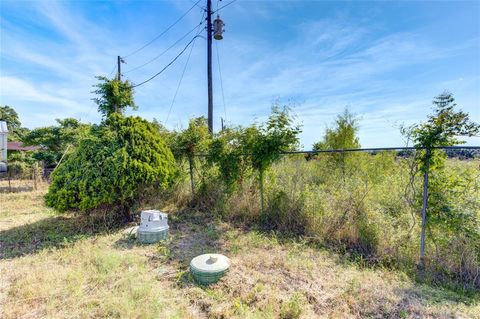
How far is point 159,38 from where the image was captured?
8.40 meters

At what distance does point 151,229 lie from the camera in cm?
336

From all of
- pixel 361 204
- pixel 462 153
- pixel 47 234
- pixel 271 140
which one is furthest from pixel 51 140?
pixel 462 153

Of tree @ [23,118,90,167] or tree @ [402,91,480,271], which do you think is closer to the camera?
tree @ [402,91,480,271]

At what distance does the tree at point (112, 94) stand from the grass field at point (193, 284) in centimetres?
392

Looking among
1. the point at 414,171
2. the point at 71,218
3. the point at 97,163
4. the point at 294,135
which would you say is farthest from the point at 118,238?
the point at 414,171

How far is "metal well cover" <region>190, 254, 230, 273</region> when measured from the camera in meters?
2.23

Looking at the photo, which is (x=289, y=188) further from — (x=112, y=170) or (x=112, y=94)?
(x=112, y=94)

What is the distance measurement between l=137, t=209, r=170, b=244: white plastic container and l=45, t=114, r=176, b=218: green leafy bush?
28.9 inches

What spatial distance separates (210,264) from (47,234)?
3.42 m

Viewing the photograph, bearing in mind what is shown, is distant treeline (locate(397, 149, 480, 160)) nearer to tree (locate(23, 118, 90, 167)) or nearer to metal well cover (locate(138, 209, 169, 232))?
metal well cover (locate(138, 209, 169, 232))

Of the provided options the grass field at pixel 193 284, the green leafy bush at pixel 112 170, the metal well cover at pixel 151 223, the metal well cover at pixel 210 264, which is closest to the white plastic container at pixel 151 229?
the metal well cover at pixel 151 223

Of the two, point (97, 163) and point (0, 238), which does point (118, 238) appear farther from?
point (0, 238)

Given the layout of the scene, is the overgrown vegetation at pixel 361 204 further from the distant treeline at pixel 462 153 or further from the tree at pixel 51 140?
the tree at pixel 51 140

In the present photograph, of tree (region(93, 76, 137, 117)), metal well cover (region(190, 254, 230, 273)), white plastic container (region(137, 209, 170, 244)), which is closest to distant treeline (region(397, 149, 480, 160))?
metal well cover (region(190, 254, 230, 273))
